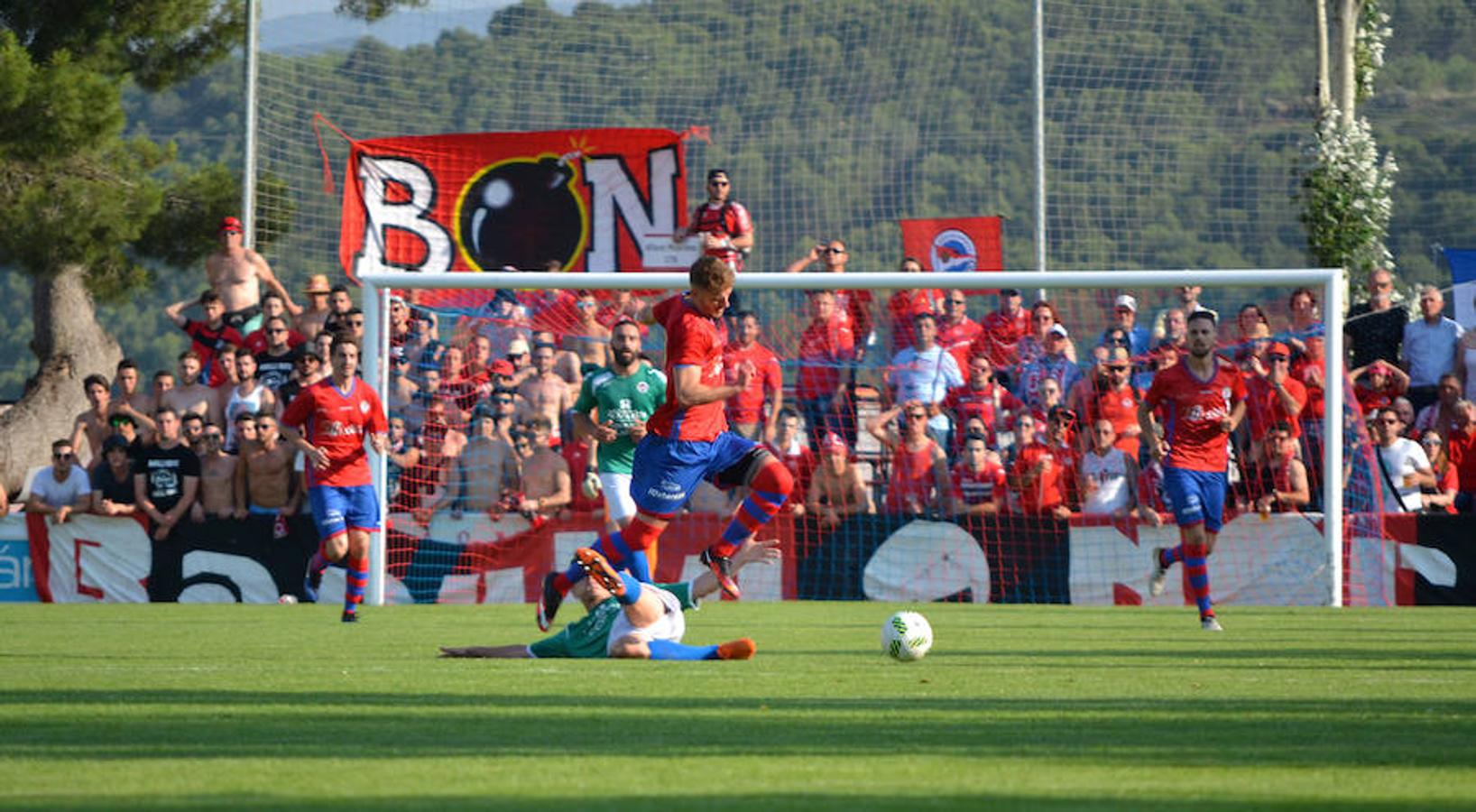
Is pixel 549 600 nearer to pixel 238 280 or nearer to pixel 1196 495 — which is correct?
pixel 1196 495

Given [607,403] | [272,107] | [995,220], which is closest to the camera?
[607,403]

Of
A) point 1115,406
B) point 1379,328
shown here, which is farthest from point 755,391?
point 1379,328

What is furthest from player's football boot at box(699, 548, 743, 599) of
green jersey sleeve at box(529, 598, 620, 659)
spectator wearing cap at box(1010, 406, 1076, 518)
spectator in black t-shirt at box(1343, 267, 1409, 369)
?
spectator in black t-shirt at box(1343, 267, 1409, 369)

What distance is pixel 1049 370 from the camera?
1744 cm

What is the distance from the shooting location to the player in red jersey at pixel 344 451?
14.1 meters

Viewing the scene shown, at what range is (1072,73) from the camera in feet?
69.7

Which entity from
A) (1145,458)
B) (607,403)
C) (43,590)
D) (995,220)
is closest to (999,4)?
(995,220)

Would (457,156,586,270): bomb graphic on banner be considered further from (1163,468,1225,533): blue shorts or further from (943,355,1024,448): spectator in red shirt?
(1163,468,1225,533): blue shorts

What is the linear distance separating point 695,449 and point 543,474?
706cm

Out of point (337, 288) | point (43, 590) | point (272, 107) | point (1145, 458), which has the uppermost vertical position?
point (272, 107)

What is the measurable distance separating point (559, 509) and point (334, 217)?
770 cm

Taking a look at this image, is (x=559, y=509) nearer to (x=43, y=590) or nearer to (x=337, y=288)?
(x=337, y=288)

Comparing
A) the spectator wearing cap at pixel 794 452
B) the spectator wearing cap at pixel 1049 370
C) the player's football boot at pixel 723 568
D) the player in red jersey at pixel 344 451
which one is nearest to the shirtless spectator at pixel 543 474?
the spectator wearing cap at pixel 794 452

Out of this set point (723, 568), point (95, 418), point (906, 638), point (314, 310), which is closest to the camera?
point (906, 638)
